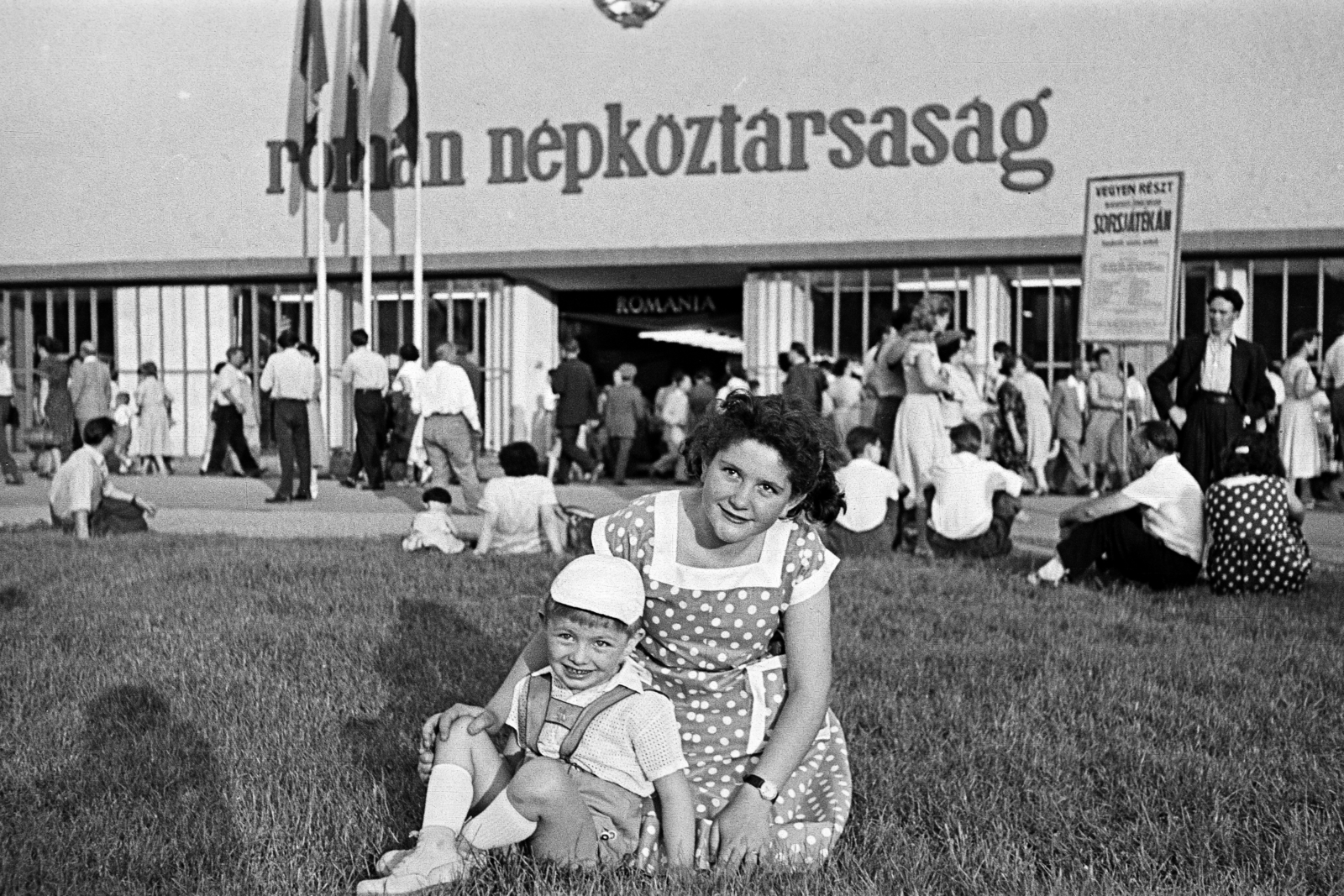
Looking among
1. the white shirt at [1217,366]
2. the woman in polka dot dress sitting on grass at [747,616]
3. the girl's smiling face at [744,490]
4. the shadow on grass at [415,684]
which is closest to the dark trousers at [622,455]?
the white shirt at [1217,366]

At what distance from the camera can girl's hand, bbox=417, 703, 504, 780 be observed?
3457mm

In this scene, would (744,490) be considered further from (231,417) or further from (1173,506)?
(231,417)

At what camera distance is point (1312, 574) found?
359 inches

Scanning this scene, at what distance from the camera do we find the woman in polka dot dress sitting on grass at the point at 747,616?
353 centimetres

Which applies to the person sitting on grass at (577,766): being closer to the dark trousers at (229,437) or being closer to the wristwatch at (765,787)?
the wristwatch at (765,787)

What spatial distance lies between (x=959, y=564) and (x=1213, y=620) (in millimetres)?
2407

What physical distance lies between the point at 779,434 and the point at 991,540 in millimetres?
6810

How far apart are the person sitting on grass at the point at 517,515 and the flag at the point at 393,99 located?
1321 centimetres

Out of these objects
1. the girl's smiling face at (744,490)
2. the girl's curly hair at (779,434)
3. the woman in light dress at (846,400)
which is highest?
the woman in light dress at (846,400)

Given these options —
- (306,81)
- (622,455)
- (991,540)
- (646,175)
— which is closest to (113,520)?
(991,540)

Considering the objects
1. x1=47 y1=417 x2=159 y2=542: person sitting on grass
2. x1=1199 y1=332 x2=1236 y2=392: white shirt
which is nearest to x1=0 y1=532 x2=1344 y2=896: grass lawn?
x1=1199 y1=332 x2=1236 y2=392: white shirt

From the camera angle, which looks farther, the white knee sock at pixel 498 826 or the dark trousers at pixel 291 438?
the dark trousers at pixel 291 438

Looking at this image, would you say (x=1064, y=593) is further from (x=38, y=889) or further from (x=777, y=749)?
(x=38, y=889)

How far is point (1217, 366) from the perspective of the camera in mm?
9812
